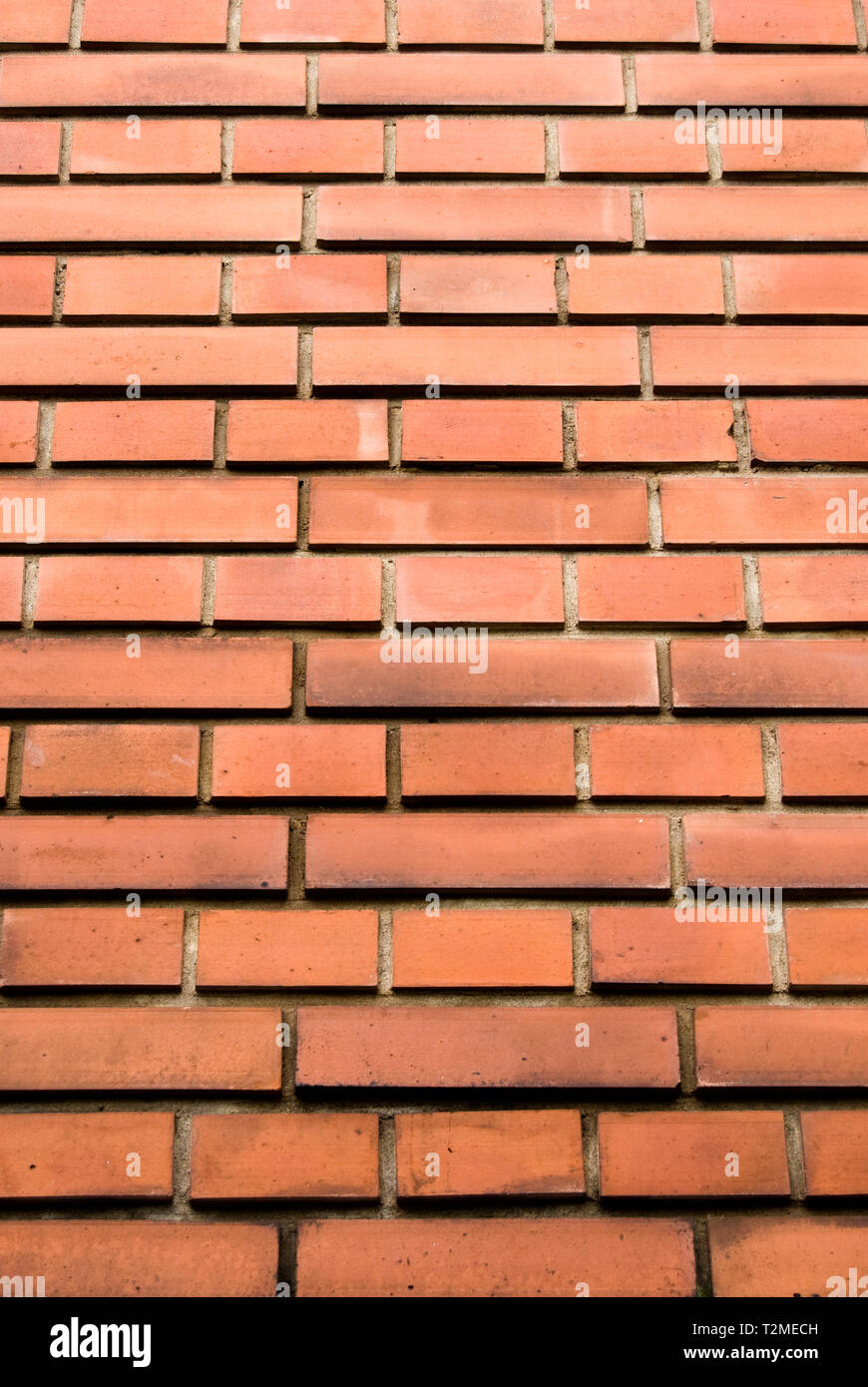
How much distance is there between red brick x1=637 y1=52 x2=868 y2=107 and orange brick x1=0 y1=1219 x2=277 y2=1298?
1665mm

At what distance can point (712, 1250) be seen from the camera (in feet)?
4.19

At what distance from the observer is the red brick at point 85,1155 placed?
1.28 m

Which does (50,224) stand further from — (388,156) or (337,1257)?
(337,1257)

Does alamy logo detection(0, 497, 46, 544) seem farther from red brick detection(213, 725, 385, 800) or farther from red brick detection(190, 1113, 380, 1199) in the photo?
red brick detection(190, 1113, 380, 1199)

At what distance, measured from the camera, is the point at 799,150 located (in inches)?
63.9

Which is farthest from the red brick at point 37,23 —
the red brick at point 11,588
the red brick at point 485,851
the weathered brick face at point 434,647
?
the red brick at point 485,851

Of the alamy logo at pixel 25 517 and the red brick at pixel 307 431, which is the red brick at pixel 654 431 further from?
the alamy logo at pixel 25 517

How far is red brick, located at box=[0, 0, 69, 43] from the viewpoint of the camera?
166 centimetres

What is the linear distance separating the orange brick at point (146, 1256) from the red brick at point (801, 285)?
140 centimetres

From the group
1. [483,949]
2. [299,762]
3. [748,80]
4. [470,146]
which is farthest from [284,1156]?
[748,80]

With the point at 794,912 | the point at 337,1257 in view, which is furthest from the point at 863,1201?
the point at 337,1257

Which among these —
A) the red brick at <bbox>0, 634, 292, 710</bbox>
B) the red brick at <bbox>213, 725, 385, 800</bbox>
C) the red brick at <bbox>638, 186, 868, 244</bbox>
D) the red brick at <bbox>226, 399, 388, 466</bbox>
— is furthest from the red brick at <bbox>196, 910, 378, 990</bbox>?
the red brick at <bbox>638, 186, 868, 244</bbox>
